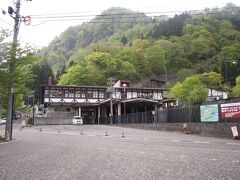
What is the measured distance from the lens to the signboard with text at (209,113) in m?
25.4

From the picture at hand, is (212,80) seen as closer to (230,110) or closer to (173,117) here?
(173,117)

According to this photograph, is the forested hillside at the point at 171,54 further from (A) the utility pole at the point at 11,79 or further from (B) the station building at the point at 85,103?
(A) the utility pole at the point at 11,79

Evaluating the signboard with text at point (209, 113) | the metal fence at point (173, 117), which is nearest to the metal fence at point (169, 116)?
the metal fence at point (173, 117)

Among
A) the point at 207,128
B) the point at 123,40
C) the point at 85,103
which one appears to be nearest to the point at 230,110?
the point at 207,128

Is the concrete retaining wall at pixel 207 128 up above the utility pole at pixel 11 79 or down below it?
below

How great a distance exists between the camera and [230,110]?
23.9 metres

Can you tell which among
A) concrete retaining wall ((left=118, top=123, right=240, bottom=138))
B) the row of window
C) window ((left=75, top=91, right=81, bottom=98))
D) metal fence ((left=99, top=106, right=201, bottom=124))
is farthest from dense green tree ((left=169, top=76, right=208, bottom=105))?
concrete retaining wall ((left=118, top=123, right=240, bottom=138))

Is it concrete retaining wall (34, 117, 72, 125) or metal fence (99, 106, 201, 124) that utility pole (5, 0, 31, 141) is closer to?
metal fence (99, 106, 201, 124)

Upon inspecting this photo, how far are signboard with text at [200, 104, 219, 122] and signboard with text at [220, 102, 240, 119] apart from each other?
2.54ft

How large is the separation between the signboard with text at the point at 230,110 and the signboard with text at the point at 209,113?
0.78 metres

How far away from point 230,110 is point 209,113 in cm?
243

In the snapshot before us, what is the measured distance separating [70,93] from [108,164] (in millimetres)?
61146

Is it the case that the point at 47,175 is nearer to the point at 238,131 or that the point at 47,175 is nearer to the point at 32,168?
the point at 32,168

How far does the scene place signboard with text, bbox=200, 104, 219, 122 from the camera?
83.4ft
